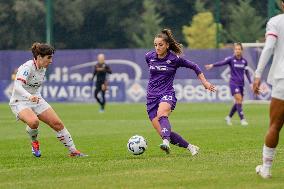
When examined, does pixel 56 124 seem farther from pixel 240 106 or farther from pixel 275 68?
pixel 240 106

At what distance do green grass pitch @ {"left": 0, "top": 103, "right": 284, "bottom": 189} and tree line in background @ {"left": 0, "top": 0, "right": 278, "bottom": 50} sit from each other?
41.3m

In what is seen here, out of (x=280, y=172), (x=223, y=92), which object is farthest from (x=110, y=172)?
(x=223, y=92)

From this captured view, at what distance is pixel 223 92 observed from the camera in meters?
40.0

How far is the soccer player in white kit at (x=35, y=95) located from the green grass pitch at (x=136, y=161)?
0.53m

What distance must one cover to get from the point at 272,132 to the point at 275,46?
0.99 metres

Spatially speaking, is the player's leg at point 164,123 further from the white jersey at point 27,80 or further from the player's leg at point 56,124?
the white jersey at point 27,80

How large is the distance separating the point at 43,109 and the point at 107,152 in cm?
160

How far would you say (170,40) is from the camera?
14.2 metres

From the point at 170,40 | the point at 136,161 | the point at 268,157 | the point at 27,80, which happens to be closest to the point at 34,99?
the point at 27,80

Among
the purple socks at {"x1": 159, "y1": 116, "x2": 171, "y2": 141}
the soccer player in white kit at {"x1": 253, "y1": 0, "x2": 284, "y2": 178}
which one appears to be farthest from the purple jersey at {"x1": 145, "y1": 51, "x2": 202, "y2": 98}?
the soccer player in white kit at {"x1": 253, "y1": 0, "x2": 284, "y2": 178}

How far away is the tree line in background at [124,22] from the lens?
65812 millimetres

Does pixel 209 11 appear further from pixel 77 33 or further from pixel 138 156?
pixel 138 156

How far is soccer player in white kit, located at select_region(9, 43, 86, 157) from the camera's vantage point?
13961 millimetres

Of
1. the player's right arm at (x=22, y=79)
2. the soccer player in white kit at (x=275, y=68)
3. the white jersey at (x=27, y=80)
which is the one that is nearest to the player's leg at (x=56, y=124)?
the white jersey at (x=27, y=80)
